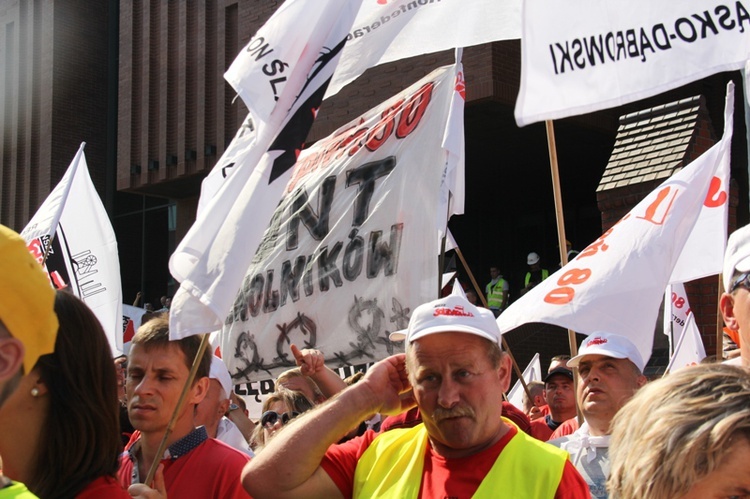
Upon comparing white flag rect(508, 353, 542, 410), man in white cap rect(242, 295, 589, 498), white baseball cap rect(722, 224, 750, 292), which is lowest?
white flag rect(508, 353, 542, 410)

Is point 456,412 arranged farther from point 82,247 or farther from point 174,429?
point 82,247

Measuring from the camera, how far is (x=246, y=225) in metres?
3.81

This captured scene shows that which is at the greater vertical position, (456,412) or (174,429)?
(456,412)

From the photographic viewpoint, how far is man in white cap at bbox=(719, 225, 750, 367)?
2789mm

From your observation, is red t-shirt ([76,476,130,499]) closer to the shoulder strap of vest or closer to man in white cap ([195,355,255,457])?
the shoulder strap of vest

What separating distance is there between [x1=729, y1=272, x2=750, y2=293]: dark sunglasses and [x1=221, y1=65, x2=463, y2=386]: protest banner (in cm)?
251

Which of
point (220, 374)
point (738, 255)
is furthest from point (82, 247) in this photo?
point (738, 255)

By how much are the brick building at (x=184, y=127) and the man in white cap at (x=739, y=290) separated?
7.87 meters

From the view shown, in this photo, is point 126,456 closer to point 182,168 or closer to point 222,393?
point 222,393

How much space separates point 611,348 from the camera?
4.66 metres

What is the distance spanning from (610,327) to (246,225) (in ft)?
5.72

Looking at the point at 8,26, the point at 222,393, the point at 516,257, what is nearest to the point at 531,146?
the point at 516,257

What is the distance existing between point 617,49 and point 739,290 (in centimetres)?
168

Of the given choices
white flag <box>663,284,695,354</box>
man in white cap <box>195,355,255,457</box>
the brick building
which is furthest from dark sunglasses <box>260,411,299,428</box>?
the brick building
